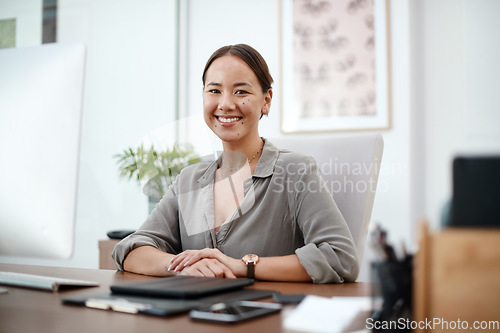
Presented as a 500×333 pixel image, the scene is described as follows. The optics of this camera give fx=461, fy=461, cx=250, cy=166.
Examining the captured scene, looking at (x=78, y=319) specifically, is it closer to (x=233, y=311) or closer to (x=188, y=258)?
(x=233, y=311)

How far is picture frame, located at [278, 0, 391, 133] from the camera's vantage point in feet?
9.14

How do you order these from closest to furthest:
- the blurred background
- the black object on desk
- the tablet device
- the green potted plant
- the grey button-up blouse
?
the black object on desk, the tablet device, the grey button-up blouse, the green potted plant, the blurred background

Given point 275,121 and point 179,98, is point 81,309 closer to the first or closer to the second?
point 275,121

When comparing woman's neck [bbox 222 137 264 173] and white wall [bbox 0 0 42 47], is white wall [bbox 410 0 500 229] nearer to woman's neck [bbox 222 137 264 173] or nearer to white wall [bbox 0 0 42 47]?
woman's neck [bbox 222 137 264 173]

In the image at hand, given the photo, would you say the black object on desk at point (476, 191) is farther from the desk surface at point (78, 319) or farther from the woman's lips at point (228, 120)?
the woman's lips at point (228, 120)

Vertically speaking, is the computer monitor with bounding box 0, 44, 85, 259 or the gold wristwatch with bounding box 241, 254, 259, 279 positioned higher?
the computer monitor with bounding box 0, 44, 85, 259

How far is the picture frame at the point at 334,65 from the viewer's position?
2.79 metres

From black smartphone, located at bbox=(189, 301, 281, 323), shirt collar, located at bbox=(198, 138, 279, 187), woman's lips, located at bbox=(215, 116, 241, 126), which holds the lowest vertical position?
black smartphone, located at bbox=(189, 301, 281, 323)

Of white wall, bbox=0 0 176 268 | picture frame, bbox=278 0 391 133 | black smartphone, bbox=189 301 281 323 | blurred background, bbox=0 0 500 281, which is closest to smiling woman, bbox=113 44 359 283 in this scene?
black smartphone, bbox=189 301 281 323

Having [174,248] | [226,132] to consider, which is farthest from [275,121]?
[174,248]

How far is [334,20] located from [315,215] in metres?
2.07

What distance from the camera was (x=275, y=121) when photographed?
9.98ft

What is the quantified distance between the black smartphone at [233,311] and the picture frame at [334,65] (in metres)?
2.28

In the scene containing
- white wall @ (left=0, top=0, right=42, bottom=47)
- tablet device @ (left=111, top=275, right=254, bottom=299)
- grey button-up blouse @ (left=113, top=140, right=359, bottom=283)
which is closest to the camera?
tablet device @ (left=111, top=275, right=254, bottom=299)
